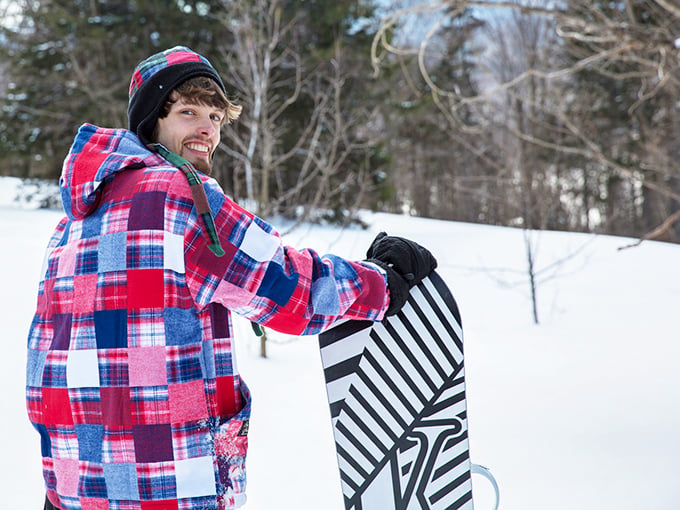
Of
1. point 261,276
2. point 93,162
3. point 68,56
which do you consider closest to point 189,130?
point 93,162

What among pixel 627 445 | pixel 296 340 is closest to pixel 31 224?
pixel 296 340

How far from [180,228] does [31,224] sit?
9.13 m

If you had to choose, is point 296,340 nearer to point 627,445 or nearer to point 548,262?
point 627,445

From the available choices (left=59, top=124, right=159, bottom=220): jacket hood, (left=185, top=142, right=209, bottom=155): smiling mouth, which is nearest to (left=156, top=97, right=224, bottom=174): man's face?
(left=185, top=142, right=209, bottom=155): smiling mouth

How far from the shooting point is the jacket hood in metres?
1.20

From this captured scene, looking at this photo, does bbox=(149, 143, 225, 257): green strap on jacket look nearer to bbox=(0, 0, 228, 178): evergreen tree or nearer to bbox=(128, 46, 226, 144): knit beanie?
bbox=(128, 46, 226, 144): knit beanie

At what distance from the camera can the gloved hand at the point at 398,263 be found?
150cm

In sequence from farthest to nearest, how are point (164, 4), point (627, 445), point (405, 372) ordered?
point (164, 4), point (627, 445), point (405, 372)

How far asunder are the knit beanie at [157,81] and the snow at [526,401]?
2.09 metres

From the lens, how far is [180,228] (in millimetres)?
1157

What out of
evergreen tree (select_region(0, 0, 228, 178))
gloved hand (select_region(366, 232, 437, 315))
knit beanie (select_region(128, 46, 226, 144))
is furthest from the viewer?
evergreen tree (select_region(0, 0, 228, 178))

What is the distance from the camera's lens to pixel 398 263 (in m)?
1.54

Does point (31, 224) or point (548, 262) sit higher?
point (31, 224)

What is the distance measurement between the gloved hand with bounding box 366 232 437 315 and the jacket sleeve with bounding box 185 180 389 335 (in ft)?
0.58
